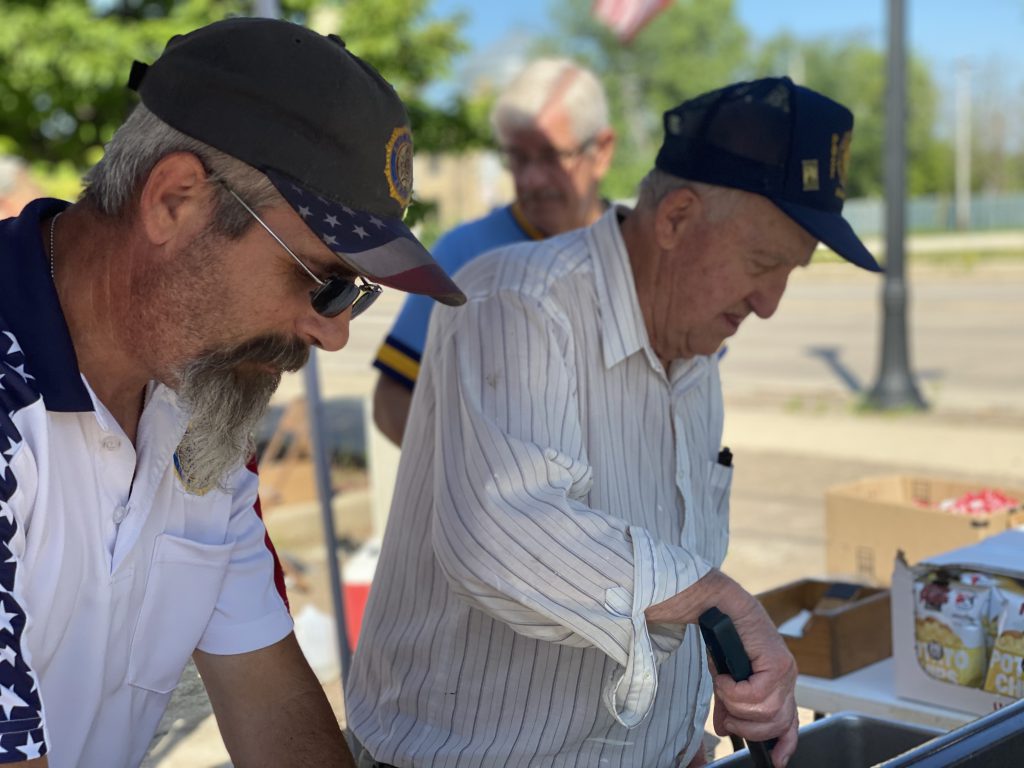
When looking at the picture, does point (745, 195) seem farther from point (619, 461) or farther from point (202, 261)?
point (202, 261)

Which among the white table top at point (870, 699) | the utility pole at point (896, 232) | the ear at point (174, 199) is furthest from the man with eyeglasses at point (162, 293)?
the utility pole at point (896, 232)

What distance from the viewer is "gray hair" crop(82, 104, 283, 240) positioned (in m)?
1.42

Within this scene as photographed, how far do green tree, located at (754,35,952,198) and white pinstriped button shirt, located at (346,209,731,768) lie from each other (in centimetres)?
4767

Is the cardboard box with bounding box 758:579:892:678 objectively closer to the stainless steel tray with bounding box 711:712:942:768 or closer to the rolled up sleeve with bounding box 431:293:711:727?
the stainless steel tray with bounding box 711:712:942:768

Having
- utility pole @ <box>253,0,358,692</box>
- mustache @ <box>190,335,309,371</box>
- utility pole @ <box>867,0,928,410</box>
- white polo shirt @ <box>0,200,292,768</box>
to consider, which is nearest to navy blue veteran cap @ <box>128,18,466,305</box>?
mustache @ <box>190,335,309,371</box>

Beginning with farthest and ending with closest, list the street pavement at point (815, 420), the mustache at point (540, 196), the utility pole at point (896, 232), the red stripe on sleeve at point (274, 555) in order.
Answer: the utility pole at point (896, 232) < the street pavement at point (815, 420) < the mustache at point (540, 196) < the red stripe on sleeve at point (274, 555)

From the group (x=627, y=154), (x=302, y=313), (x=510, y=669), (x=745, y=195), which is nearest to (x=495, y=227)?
(x=745, y=195)

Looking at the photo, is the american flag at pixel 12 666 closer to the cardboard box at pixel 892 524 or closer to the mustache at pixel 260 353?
the mustache at pixel 260 353

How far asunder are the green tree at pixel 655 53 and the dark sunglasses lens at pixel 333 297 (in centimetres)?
5110

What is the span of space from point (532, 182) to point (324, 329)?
204 centimetres

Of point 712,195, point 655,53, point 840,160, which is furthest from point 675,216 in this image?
point 655,53

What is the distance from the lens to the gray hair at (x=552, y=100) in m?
3.55

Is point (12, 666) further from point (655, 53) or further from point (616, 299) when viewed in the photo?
point (655, 53)

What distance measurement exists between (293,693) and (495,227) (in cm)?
188
